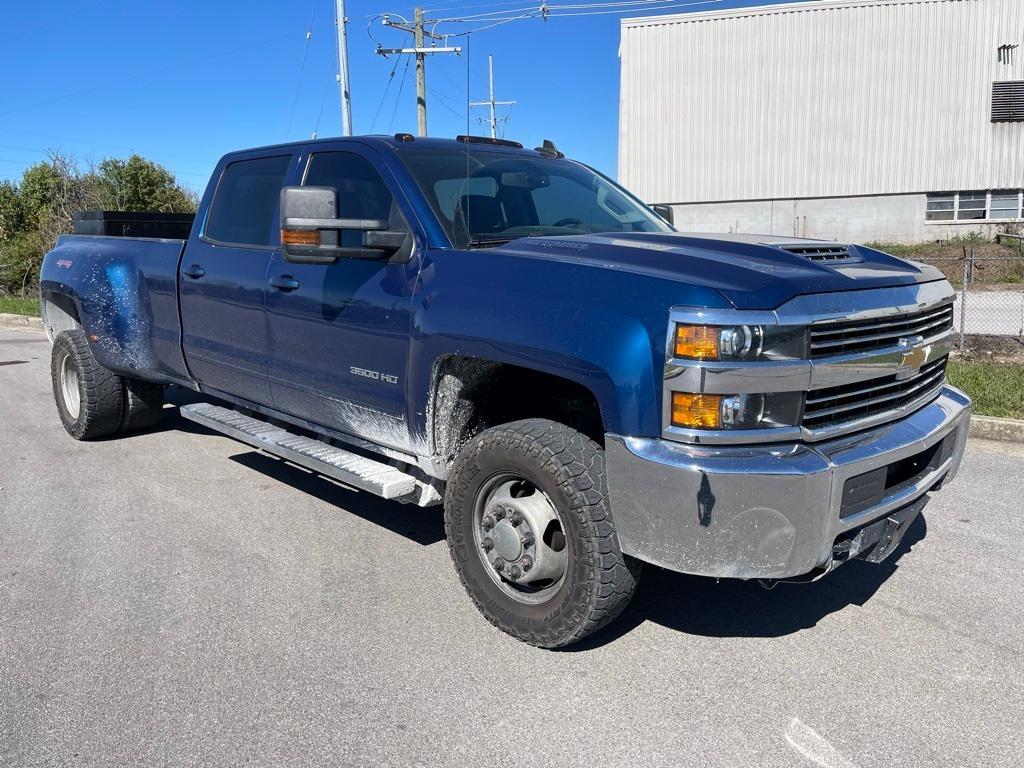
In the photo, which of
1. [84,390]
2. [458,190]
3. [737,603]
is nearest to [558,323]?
[458,190]

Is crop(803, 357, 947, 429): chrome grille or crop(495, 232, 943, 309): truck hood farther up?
crop(495, 232, 943, 309): truck hood

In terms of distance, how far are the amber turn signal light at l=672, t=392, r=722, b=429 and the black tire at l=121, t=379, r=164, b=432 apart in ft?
16.1

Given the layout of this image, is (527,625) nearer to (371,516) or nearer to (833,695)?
(833,695)

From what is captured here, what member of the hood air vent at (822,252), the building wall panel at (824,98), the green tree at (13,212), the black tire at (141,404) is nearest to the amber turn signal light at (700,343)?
the hood air vent at (822,252)

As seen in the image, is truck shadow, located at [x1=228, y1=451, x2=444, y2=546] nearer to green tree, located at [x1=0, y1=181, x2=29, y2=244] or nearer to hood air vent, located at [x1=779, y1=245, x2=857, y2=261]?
hood air vent, located at [x1=779, y1=245, x2=857, y2=261]

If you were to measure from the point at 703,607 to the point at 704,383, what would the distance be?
1.43 meters

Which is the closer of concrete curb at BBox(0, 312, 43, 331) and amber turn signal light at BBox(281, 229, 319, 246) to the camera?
amber turn signal light at BBox(281, 229, 319, 246)

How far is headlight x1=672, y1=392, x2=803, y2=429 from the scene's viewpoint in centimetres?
276

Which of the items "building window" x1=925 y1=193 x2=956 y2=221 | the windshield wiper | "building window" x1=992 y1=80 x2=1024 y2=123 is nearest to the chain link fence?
the windshield wiper

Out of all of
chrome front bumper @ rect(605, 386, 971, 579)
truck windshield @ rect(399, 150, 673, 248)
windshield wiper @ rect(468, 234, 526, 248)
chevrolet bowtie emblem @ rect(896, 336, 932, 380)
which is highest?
truck windshield @ rect(399, 150, 673, 248)

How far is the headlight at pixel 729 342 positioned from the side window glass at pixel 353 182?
178 cm

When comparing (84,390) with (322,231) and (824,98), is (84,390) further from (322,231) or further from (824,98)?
(824,98)

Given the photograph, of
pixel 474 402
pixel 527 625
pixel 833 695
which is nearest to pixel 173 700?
pixel 527 625

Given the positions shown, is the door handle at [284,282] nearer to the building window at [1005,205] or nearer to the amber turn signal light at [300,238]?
the amber turn signal light at [300,238]
